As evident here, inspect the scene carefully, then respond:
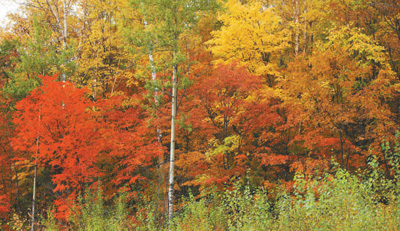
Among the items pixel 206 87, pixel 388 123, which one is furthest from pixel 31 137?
pixel 388 123

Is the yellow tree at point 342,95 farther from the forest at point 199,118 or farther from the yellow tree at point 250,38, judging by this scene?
the yellow tree at point 250,38

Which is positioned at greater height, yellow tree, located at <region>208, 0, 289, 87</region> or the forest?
yellow tree, located at <region>208, 0, 289, 87</region>

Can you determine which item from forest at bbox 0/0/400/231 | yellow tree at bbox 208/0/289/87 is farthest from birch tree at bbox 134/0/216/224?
yellow tree at bbox 208/0/289/87

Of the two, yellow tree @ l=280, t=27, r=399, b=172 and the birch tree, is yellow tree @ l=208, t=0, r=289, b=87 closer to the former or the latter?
yellow tree @ l=280, t=27, r=399, b=172

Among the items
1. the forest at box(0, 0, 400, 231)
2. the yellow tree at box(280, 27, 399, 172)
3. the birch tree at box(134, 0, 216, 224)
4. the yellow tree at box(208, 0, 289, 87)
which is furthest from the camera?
the yellow tree at box(208, 0, 289, 87)

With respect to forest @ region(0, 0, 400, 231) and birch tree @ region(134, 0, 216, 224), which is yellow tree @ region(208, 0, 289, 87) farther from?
birch tree @ region(134, 0, 216, 224)

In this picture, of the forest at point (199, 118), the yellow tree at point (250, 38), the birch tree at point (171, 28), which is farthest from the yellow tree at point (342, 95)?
the birch tree at point (171, 28)

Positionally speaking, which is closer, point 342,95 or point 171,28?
point 171,28

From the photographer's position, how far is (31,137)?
38.7 feet

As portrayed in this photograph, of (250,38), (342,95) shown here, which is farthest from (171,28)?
(342,95)

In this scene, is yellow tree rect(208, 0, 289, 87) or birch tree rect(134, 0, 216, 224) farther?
yellow tree rect(208, 0, 289, 87)

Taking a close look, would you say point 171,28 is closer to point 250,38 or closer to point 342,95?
point 250,38

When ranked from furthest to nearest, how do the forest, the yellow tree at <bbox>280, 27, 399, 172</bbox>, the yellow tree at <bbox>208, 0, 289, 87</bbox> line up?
1. the yellow tree at <bbox>208, 0, 289, 87</bbox>
2. the yellow tree at <bbox>280, 27, 399, 172</bbox>
3. the forest

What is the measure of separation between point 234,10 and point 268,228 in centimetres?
1281
